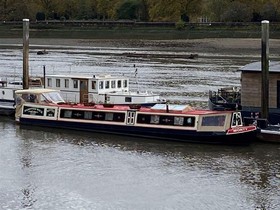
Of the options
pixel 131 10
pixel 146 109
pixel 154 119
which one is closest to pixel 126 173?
pixel 154 119

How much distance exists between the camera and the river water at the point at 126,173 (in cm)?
2788

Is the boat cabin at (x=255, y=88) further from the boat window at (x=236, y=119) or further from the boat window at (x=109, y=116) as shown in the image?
the boat window at (x=109, y=116)

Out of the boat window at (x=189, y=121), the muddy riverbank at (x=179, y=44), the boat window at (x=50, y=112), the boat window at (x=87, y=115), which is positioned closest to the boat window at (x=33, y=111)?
the boat window at (x=50, y=112)

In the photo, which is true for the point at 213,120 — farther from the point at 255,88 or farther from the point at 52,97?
the point at 52,97

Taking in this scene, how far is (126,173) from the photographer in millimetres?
31875

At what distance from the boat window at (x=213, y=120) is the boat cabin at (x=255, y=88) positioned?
9.28 ft

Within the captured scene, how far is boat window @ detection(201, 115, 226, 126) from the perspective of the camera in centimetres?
3684

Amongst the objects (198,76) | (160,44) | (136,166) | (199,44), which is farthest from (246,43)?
(136,166)

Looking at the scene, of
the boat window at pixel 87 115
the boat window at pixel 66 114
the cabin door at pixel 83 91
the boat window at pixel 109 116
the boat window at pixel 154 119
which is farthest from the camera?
the cabin door at pixel 83 91

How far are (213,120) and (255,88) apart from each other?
3.52 m

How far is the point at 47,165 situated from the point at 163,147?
6730 millimetres

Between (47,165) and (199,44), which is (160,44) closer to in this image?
(199,44)

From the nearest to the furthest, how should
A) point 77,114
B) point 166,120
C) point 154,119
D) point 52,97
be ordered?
point 166,120, point 154,119, point 77,114, point 52,97

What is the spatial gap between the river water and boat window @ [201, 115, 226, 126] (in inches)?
46.1
